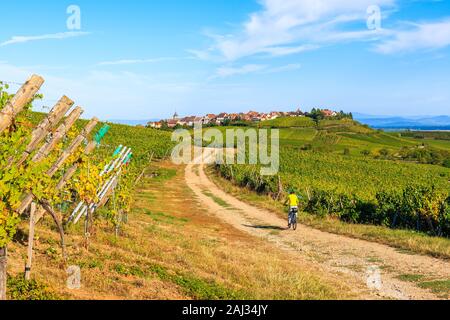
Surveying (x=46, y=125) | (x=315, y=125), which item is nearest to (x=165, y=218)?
(x=46, y=125)

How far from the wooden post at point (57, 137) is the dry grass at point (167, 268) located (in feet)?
8.55

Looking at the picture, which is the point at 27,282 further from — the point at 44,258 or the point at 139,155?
the point at 139,155

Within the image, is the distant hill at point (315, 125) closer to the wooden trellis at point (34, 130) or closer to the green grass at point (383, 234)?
the green grass at point (383, 234)

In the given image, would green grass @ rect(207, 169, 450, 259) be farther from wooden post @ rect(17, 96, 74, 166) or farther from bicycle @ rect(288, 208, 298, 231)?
wooden post @ rect(17, 96, 74, 166)

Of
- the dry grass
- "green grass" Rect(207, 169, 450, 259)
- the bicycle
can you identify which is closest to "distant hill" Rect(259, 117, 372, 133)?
"green grass" Rect(207, 169, 450, 259)

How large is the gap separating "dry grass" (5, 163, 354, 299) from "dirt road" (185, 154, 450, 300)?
2.86 ft

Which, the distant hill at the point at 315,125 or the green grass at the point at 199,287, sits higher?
the distant hill at the point at 315,125

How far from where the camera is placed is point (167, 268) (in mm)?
11500

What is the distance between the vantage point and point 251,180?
119 ft

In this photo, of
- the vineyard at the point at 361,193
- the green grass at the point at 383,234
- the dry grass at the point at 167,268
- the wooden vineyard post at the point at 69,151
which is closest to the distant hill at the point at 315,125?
the vineyard at the point at 361,193

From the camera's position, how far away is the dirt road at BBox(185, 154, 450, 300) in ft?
40.2

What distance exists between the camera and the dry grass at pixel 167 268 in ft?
31.9
